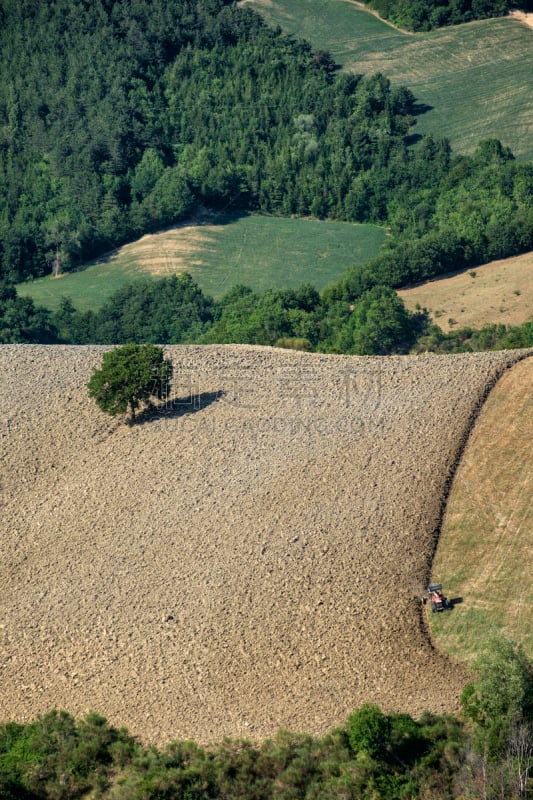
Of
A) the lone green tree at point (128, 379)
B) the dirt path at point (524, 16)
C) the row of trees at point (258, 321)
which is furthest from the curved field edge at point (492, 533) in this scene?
the dirt path at point (524, 16)

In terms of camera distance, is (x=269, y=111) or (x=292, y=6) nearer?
(x=269, y=111)

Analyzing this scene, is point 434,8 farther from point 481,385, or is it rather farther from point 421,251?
point 481,385

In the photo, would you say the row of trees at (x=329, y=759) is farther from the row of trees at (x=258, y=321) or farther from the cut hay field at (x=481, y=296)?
the cut hay field at (x=481, y=296)

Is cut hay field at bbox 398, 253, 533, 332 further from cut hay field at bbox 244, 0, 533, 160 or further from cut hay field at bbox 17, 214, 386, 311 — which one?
cut hay field at bbox 244, 0, 533, 160

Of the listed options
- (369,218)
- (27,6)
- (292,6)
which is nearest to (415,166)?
(369,218)

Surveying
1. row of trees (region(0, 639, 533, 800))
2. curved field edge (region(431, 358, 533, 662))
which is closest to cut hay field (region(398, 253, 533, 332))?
curved field edge (region(431, 358, 533, 662))

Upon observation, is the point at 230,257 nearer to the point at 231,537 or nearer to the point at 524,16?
the point at 524,16
